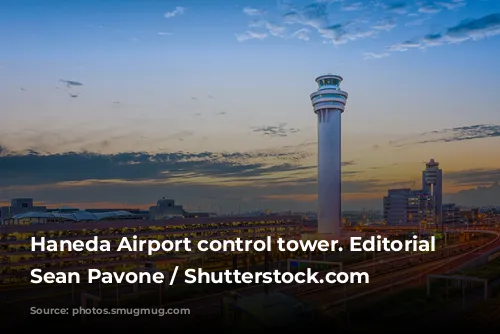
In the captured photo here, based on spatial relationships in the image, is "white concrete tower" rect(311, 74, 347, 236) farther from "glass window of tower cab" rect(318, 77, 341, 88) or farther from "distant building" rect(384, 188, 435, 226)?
"distant building" rect(384, 188, 435, 226)

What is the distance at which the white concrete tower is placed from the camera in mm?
78438

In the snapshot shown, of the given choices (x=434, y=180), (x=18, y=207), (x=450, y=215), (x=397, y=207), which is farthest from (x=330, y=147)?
(x=450, y=215)

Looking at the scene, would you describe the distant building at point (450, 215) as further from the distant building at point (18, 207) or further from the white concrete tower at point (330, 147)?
the distant building at point (18, 207)

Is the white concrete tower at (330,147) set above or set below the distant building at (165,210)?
above

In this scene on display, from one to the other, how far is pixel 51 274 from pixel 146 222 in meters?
12.3

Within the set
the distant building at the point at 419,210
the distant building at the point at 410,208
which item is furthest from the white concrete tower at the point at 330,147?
the distant building at the point at 419,210

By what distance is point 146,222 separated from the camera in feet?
177

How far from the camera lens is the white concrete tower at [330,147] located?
7844cm

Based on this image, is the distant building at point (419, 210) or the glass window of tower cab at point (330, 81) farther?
the distant building at point (419, 210)

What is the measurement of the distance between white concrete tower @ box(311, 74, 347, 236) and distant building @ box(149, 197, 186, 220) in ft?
82.0

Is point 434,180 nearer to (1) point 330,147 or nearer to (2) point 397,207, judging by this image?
(2) point 397,207

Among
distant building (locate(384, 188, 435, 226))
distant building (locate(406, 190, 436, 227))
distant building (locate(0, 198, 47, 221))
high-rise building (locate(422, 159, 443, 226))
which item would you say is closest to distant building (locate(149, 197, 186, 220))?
distant building (locate(0, 198, 47, 221))

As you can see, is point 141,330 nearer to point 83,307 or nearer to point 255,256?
point 83,307

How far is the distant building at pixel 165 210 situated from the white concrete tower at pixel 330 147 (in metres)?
25.0
